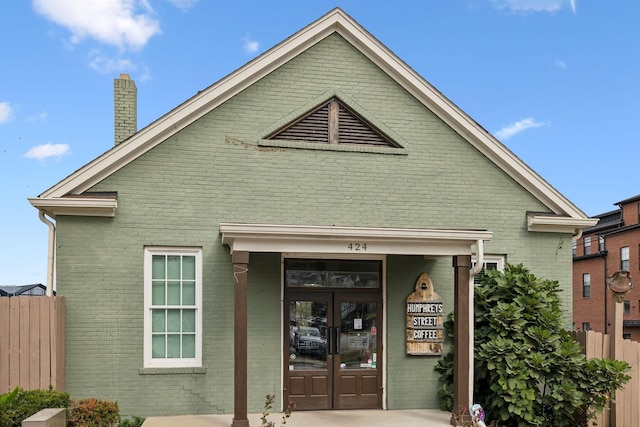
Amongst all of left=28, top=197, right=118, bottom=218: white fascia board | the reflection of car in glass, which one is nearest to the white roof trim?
the reflection of car in glass

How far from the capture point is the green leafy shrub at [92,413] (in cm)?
863

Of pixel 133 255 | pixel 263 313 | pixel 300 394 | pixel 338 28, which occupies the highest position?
pixel 338 28

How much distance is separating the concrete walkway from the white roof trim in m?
2.86

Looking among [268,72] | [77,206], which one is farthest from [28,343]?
[268,72]

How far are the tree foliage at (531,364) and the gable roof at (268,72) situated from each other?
1882 millimetres

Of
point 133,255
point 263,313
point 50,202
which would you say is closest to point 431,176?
point 263,313

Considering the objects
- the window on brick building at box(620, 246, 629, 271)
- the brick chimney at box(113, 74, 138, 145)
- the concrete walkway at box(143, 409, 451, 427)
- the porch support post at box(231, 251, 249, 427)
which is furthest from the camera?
the window on brick building at box(620, 246, 629, 271)

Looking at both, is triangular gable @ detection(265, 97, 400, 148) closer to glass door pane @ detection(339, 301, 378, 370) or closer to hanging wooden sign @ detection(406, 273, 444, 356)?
hanging wooden sign @ detection(406, 273, 444, 356)

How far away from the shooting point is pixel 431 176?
443 inches

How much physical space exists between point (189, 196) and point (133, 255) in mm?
1413

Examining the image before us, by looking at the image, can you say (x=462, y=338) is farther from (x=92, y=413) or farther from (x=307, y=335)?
(x=92, y=413)

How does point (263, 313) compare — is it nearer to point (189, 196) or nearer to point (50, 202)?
point (189, 196)

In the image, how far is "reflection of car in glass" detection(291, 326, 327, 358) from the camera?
34.9ft

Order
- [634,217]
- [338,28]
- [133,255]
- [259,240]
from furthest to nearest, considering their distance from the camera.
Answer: [634,217]
[338,28]
[133,255]
[259,240]
